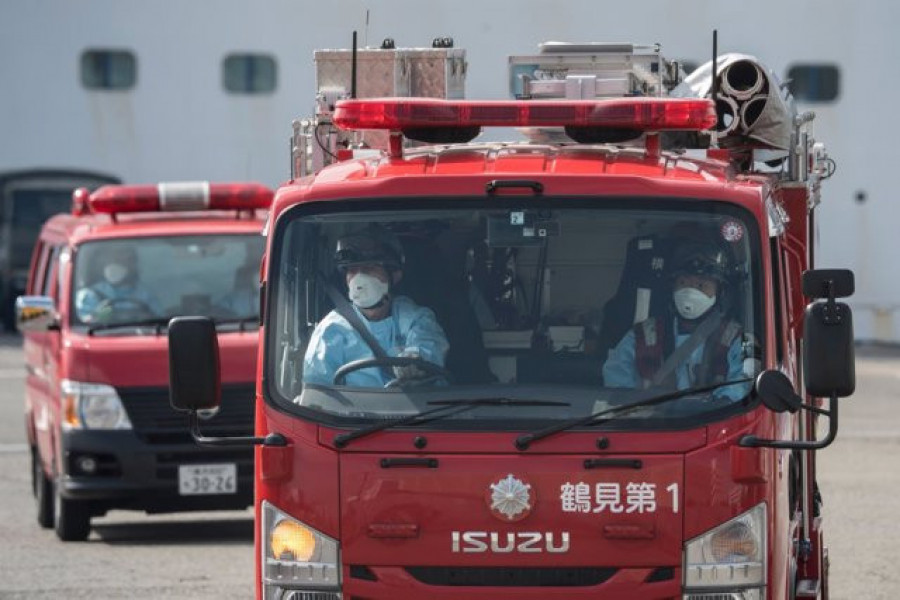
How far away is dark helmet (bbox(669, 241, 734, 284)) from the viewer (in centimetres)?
761

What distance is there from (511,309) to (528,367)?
0.24m

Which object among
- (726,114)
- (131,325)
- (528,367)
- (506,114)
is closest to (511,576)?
(528,367)

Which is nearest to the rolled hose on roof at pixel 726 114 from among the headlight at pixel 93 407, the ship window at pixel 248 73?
the headlight at pixel 93 407

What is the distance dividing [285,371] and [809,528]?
295 centimetres

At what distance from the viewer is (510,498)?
23.9ft

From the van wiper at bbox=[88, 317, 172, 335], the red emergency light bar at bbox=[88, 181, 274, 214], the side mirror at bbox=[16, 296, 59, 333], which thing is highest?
the red emergency light bar at bbox=[88, 181, 274, 214]

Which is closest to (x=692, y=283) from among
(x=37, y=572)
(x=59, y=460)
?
(x=37, y=572)

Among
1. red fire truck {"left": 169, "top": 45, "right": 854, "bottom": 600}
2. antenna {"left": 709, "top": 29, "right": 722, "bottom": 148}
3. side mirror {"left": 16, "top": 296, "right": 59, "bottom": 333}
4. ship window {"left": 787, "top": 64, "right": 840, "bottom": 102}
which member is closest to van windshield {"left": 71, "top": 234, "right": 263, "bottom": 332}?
side mirror {"left": 16, "top": 296, "right": 59, "bottom": 333}

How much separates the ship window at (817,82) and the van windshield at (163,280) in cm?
2114

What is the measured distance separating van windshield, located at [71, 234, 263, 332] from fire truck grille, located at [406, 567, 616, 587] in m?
7.09

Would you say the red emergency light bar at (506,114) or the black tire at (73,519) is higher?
the red emergency light bar at (506,114)

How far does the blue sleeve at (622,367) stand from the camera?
7453mm

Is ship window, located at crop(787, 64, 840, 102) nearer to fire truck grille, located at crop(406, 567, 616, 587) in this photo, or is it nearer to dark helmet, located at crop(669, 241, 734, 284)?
dark helmet, located at crop(669, 241, 734, 284)

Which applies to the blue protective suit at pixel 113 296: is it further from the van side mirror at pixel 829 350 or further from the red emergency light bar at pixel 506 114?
the van side mirror at pixel 829 350
